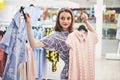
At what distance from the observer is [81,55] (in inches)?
133

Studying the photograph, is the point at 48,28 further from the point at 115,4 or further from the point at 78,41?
the point at 115,4

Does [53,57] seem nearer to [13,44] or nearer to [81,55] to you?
[81,55]

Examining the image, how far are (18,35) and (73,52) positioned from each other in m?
0.72

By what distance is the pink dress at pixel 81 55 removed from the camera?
336cm

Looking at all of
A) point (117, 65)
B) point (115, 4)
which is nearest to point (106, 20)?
point (115, 4)

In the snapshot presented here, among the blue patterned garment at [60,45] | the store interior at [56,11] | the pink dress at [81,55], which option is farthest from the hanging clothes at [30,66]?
the pink dress at [81,55]

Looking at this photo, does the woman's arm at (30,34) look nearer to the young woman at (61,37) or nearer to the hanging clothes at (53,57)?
the young woman at (61,37)

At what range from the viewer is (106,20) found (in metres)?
8.10

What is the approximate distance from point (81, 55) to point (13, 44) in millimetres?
869

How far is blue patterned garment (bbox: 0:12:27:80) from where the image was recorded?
11.0 feet

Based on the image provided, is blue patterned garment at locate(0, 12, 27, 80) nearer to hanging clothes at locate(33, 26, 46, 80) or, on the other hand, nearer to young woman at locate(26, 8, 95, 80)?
young woman at locate(26, 8, 95, 80)

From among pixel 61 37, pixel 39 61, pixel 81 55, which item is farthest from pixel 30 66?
pixel 81 55

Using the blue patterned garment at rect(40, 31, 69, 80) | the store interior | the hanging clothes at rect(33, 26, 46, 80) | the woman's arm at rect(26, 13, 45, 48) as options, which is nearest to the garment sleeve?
the blue patterned garment at rect(40, 31, 69, 80)

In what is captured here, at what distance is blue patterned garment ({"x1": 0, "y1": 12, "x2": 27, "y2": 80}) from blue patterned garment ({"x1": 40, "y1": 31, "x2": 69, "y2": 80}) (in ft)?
1.05
